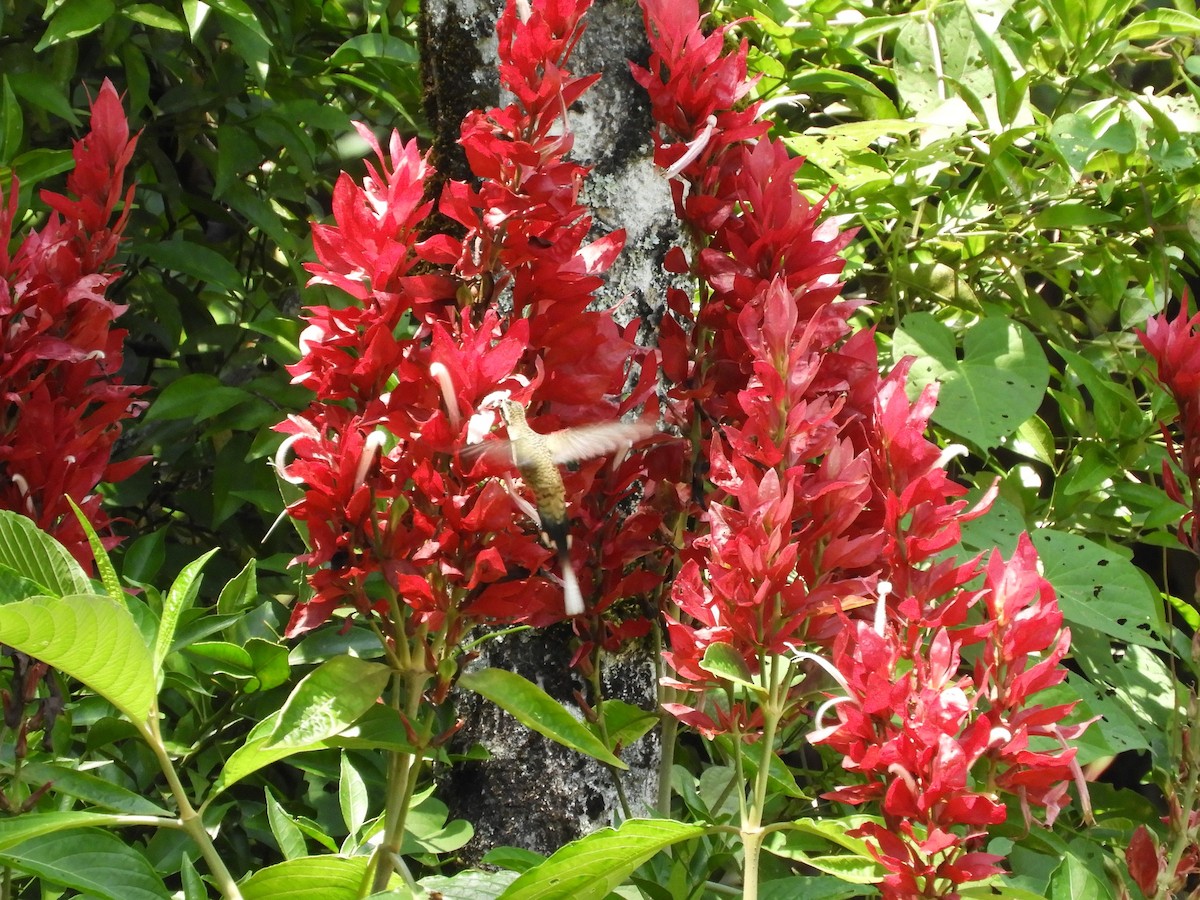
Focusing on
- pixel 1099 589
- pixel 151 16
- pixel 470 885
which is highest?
pixel 151 16

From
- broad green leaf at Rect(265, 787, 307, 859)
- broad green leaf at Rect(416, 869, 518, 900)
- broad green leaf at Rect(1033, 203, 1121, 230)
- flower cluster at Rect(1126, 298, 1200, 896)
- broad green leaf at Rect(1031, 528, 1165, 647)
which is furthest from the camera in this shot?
broad green leaf at Rect(1033, 203, 1121, 230)

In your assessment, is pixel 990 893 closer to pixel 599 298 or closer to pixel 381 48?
pixel 599 298

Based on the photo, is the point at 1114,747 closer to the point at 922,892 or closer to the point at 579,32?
the point at 922,892

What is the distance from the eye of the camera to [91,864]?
0.81 meters

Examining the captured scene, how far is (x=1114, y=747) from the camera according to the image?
1.28 m

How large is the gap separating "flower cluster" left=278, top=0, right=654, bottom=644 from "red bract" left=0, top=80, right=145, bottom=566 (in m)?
0.18

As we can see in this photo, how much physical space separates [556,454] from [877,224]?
113cm

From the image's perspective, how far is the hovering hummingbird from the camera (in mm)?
771

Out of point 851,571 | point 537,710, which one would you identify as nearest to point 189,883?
point 537,710

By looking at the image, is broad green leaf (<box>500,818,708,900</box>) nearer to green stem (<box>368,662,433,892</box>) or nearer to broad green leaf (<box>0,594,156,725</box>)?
green stem (<box>368,662,433,892</box>)

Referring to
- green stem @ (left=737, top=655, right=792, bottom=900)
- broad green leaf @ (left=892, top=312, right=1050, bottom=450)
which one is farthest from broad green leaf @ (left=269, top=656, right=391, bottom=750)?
broad green leaf @ (left=892, top=312, right=1050, bottom=450)

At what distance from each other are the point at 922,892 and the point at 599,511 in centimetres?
38

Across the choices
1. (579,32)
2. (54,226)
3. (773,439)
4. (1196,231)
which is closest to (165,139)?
(54,226)

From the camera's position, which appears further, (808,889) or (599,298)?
(599,298)
